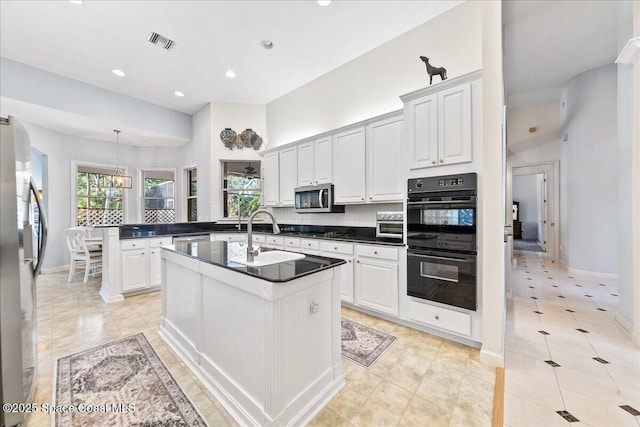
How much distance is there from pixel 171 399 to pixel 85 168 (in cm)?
687

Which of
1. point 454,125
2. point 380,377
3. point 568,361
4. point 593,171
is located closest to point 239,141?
point 454,125

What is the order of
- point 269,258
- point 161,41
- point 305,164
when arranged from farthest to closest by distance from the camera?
point 305,164
point 161,41
point 269,258

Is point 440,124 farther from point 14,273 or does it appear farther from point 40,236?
point 40,236

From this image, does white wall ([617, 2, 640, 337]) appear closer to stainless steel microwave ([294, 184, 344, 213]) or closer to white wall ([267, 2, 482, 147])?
white wall ([267, 2, 482, 147])

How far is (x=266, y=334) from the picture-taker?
136 centimetres

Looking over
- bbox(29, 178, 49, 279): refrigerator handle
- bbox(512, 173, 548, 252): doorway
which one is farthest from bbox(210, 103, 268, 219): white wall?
bbox(512, 173, 548, 252): doorway

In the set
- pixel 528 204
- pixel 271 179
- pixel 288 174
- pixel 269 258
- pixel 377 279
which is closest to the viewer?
pixel 269 258

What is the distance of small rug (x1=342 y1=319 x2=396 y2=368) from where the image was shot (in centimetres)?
215

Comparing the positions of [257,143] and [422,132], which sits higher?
[257,143]

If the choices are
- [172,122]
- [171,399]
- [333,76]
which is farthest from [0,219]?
[172,122]

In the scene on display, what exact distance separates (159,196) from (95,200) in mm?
1366

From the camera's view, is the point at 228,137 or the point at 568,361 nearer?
the point at 568,361

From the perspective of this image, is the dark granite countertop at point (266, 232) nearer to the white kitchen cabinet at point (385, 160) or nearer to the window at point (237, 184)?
the window at point (237, 184)

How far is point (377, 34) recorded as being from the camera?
10.8ft
